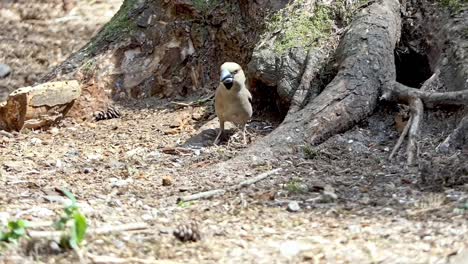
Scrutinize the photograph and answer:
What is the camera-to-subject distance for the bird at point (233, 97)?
4680 mm

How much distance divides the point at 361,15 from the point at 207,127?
1308 mm

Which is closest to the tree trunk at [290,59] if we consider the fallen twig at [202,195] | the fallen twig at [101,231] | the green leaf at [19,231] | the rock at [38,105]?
the rock at [38,105]

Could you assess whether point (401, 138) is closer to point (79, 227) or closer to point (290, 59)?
point (290, 59)

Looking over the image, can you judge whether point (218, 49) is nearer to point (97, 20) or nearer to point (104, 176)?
point (104, 176)

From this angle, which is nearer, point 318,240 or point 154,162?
point 318,240

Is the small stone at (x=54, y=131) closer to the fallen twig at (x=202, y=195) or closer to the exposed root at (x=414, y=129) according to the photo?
the fallen twig at (x=202, y=195)

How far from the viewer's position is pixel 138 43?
6.04 meters

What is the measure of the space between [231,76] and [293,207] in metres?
1.57

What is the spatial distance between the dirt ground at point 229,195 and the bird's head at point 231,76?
1.27 feet

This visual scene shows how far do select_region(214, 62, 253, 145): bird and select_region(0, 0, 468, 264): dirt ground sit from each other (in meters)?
0.17

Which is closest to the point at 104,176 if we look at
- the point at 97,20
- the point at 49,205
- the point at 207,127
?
the point at 49,205

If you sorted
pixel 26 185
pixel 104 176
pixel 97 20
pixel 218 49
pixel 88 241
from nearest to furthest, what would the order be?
pixel 88 241 → pixel 26 185 → pixel 104 176 → pixel 218 49 → pixel 97 20

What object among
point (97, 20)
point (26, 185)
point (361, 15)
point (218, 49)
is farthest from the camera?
point (97, 20)

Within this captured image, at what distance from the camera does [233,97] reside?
4707 mm
